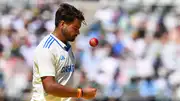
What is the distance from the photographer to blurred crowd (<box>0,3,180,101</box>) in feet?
42.6

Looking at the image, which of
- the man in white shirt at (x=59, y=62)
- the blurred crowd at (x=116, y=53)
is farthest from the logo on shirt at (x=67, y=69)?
the blurred crowd at (x=116, y=53)

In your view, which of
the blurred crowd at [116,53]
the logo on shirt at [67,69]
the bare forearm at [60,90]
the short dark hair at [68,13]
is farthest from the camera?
the blurred crowd at [116,53]

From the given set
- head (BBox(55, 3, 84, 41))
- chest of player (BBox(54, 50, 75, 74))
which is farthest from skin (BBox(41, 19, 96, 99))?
chest of player (BBox(54, 50, 75, 74))

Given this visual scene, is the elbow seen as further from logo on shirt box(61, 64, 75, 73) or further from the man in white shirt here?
logo on shirt box(61, 64, 75, 73)

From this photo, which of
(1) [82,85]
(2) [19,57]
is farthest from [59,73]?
(2) [19,57]

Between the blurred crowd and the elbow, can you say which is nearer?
the elbow

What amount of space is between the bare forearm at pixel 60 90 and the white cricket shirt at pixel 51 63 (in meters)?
0.13

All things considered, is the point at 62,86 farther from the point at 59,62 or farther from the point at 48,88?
the point at 59,62

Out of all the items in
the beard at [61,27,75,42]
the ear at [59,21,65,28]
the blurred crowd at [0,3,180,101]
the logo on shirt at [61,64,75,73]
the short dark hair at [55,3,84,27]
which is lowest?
the logo on shirt at [61,64,75,73]

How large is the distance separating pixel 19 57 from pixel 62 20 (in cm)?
871

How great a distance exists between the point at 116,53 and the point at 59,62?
7833mm

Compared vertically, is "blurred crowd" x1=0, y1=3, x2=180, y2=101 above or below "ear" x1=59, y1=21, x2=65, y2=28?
above

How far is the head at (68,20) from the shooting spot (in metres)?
5.67

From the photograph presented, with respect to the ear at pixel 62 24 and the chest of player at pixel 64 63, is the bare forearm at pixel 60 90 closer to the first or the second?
the chest of player at pixel 64 63
